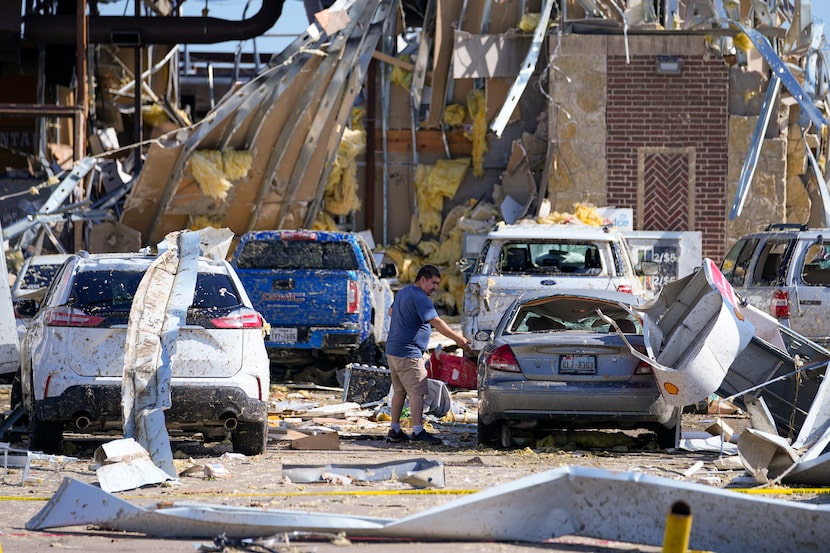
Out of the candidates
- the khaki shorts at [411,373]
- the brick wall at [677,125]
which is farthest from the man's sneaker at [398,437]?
the brick wall at [677,125]

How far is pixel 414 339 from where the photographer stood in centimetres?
1253

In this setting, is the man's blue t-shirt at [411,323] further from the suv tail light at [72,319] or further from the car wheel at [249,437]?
the suv tail light at [72,319]

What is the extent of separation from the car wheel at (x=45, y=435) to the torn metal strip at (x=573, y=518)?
11.7ft

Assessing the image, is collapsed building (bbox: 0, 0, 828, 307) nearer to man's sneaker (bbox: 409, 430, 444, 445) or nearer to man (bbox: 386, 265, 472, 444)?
man (bbox: 386, 265, 472, 444)

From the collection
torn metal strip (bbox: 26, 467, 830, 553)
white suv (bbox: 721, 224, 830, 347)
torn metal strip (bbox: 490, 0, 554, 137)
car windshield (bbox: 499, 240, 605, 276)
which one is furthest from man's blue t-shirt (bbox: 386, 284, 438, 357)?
torn metal strip (bbox: 490, 0, 554, 137)

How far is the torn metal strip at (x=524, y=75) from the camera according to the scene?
23.9 m

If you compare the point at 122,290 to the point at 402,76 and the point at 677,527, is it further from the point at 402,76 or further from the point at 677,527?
the point at 402,76

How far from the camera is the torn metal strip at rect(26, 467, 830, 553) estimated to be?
7156 millimetres

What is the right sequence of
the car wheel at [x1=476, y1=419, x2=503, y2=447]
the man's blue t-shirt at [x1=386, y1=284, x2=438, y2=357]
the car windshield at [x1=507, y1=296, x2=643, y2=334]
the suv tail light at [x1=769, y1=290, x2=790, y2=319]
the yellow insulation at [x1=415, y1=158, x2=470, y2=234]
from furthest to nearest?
the yellow insulation at [x1=415, y1=158, x2=470, y2=234] → the suv tail light at [x1=769, y1=290, x2=790, y2=319] → the man's blue t-shirt at [x1=386, y1=284, x2=438, y2=357] → the car windshield at [x1=507, y1=296, x2=643, y2=334] → the car wheel at [x1=476, y1=419, x2=503, y2=447]

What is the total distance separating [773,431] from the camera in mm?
10805

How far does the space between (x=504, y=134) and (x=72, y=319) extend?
646 inches

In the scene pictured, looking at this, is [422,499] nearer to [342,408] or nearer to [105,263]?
[105,263]

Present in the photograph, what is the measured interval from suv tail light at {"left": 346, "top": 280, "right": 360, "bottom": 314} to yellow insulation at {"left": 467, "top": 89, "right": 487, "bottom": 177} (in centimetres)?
929

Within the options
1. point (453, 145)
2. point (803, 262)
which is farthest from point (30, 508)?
point (453, 145)
